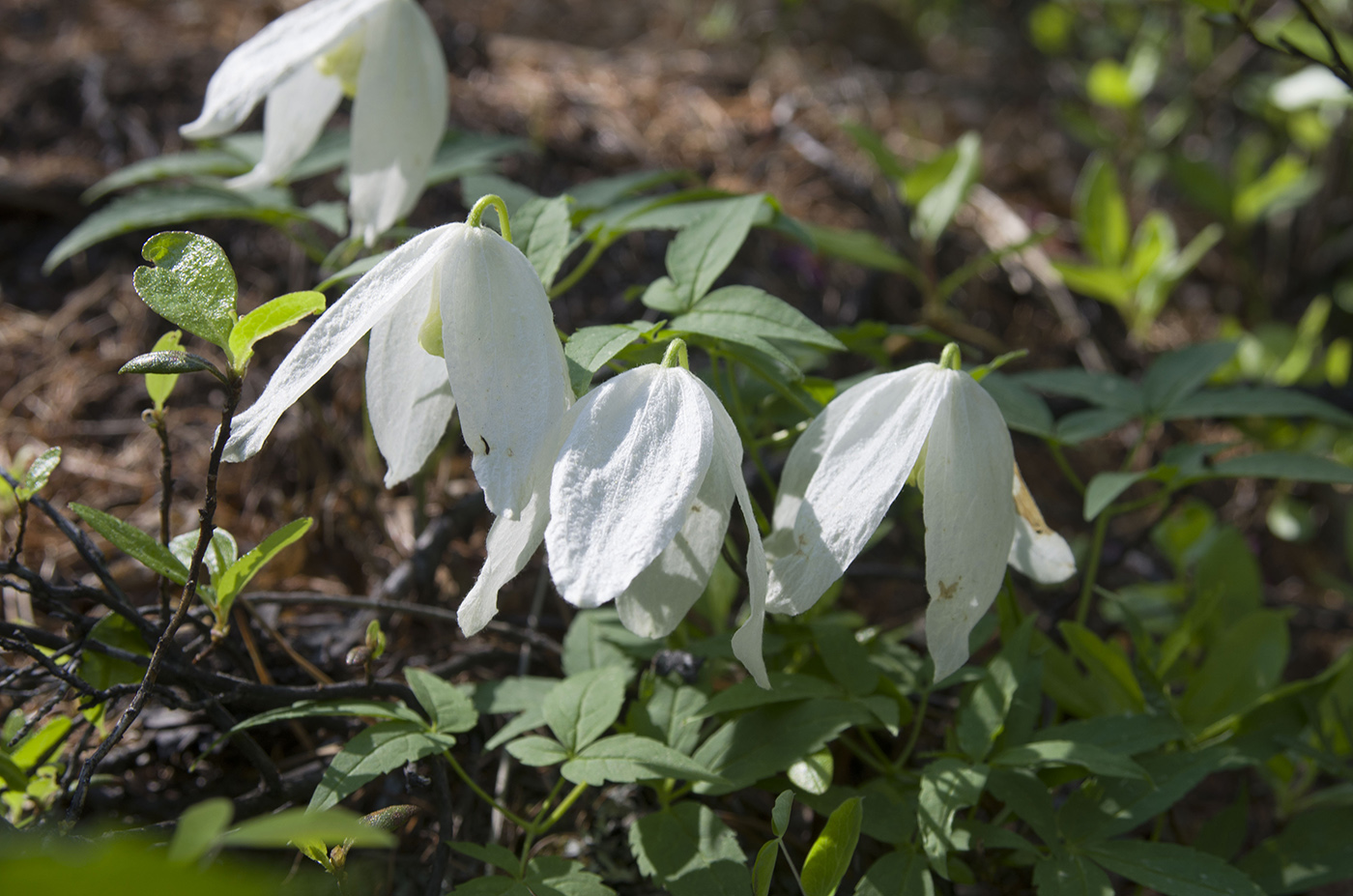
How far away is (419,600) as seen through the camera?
48.2 inches

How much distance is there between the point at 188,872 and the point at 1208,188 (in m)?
2.55

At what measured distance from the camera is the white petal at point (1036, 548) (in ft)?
2.90

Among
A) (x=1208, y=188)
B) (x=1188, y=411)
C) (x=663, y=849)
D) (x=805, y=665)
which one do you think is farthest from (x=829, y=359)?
(x=1208, y=188)

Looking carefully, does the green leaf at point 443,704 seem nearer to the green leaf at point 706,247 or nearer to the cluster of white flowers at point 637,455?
the cluster of white flowers at point 637,455

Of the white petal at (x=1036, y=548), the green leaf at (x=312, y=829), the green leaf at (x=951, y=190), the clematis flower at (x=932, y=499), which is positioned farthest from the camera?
the green leaf at (x=951, y=190)

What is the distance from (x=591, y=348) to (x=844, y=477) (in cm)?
25

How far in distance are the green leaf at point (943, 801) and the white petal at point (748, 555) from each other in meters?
0.23

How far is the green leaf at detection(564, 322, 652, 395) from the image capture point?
0.76 metres

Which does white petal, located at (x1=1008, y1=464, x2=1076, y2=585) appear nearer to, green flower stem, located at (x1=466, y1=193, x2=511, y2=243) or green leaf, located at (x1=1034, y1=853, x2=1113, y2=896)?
green leaf, located at (x1=1034, y1=853, x2=1113, y2=896)

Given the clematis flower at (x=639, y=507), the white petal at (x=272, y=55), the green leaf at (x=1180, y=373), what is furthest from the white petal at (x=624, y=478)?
the green leaf at (x=1180, y=373)

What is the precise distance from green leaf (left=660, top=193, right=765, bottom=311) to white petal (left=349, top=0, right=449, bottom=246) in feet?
1.34

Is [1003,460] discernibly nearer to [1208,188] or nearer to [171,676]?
[171,676]

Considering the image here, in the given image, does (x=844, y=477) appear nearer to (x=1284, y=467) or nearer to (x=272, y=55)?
(x=1284, y=467)

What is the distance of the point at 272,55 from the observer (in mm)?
1043
